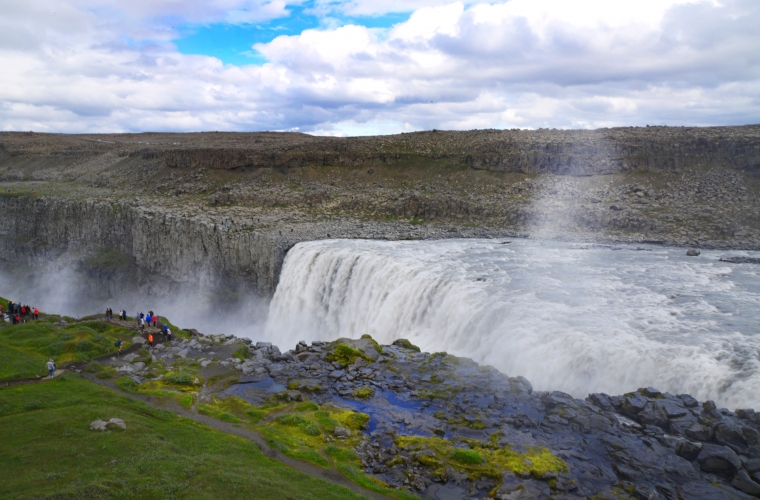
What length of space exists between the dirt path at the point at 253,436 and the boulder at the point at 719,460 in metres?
9.20

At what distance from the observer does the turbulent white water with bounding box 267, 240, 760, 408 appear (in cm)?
2072

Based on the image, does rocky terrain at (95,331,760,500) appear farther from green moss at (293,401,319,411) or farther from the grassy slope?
the grassy slope

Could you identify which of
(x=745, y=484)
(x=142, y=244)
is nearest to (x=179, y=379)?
(x=745, y=484)

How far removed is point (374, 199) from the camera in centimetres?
6084

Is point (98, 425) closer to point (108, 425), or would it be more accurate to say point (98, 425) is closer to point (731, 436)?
point (108, 425)

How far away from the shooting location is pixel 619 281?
30.7 meters

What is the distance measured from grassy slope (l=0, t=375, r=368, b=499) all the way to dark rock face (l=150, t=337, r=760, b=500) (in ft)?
11.2

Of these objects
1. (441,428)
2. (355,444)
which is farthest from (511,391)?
(355,444)

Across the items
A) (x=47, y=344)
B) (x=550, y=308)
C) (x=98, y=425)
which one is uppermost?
(x=550, y=308)

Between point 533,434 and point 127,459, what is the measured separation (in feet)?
41.3

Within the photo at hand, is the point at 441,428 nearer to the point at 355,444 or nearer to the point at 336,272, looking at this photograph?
the point at 355,444

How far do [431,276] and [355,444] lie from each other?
15.8 m

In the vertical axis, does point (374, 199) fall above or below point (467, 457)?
above

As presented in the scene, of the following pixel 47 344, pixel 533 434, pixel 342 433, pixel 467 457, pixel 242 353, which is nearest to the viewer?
pixel 467 457
